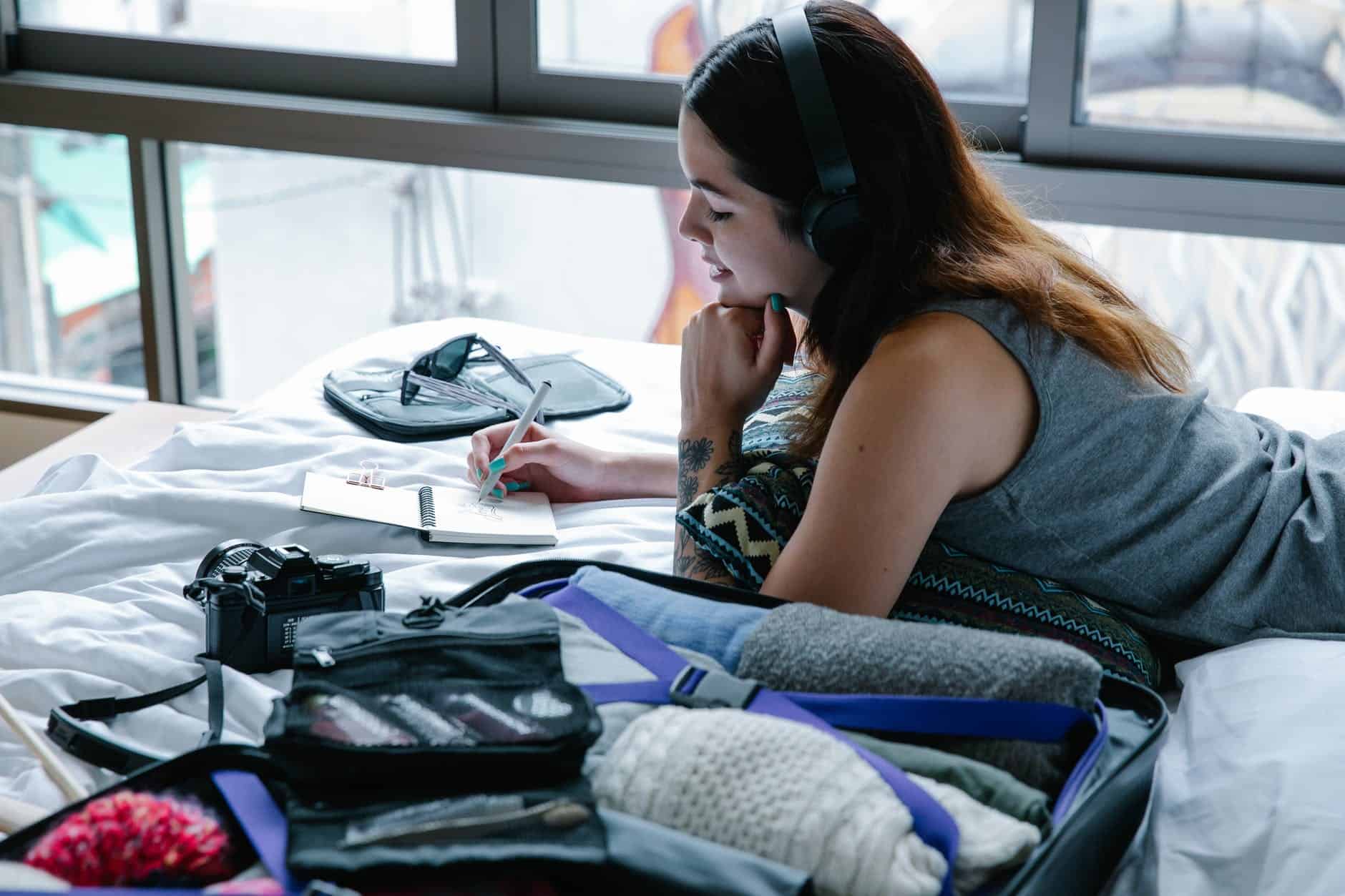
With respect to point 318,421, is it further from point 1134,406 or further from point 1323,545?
point 1323,545

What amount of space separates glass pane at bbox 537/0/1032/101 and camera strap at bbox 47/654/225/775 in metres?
1.43

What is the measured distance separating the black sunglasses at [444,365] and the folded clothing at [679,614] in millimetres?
716

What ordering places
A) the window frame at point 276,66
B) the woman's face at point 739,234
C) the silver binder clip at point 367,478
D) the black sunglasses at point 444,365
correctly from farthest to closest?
the window frame at point 276,66, the black sunglasses at point 444,365, the silver binder clip at point 367,478, the woman's face at point 739,234

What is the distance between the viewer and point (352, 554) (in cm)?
127

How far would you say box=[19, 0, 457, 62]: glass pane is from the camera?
8.30ft

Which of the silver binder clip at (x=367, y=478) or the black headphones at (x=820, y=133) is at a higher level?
the black headphones at (x=820, y=133)

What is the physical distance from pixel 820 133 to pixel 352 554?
0.58 m

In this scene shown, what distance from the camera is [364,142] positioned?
2.36m

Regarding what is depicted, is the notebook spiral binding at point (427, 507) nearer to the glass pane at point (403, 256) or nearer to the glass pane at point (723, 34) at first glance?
the glass pane at point (723, 34)

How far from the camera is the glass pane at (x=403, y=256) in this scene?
11.9ft

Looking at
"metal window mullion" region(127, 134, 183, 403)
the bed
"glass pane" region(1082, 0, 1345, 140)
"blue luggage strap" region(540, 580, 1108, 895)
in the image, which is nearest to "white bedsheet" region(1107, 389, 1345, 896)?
the bed

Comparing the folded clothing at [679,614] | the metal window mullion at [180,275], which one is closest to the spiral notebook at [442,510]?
the folded clothing at [679,614]

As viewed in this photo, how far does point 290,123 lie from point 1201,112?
1.52 meters

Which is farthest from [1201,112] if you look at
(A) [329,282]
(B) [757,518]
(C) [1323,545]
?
(A) [329,282]
